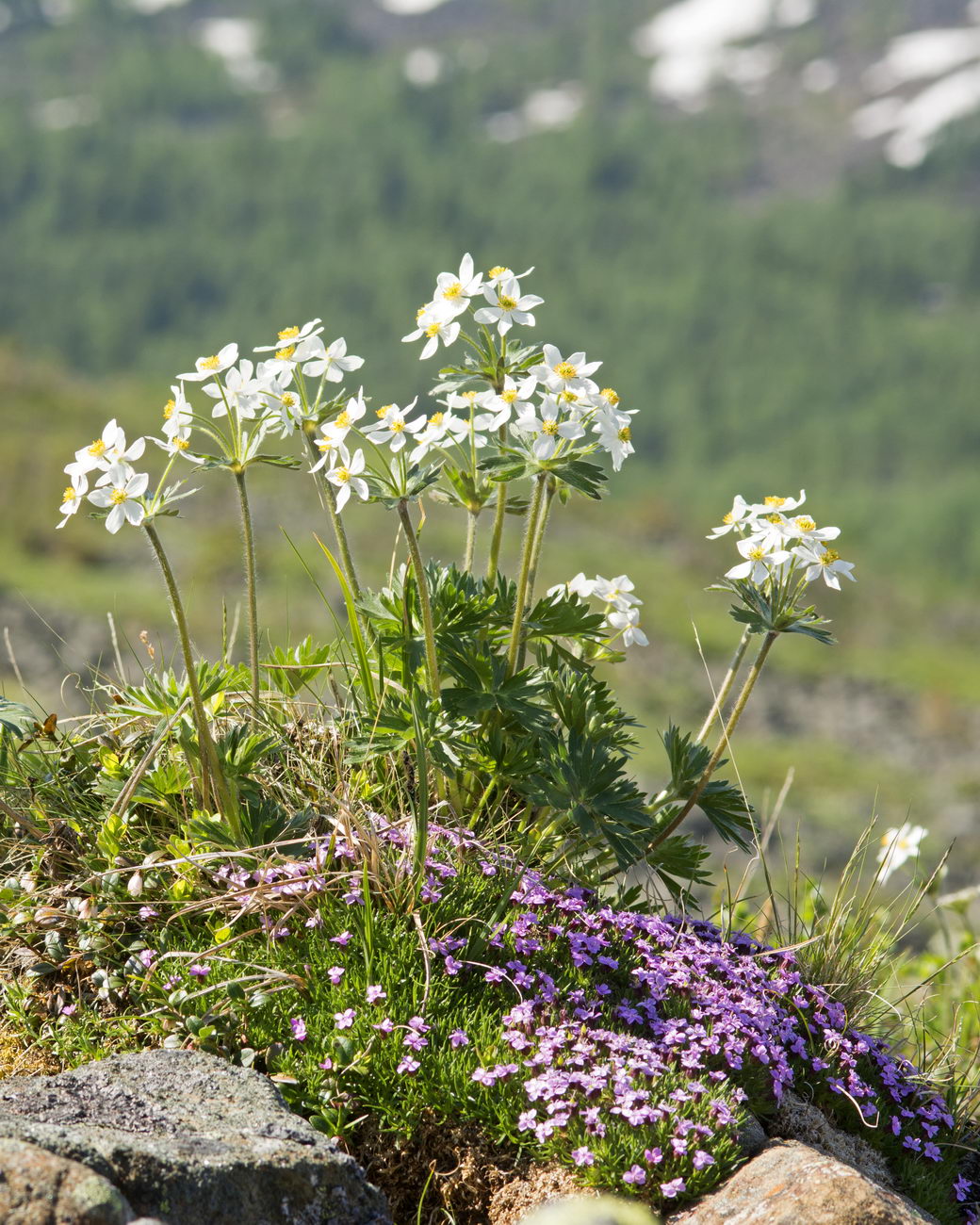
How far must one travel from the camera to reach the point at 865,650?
2181 inches

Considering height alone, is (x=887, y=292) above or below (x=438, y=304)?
above

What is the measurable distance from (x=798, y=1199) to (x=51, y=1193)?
5.46 ft

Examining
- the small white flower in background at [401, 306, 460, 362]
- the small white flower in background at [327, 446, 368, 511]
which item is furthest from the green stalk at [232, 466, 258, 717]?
the small white flower in background at [401, 306, 460, 362]

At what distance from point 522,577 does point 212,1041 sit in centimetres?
159

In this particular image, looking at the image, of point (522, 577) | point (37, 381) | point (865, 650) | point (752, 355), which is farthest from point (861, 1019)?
point (752, 355)

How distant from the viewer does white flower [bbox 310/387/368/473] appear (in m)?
3.28

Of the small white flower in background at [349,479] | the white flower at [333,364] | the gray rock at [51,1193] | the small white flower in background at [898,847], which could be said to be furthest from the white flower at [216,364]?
the small white flower in background at [898,847]

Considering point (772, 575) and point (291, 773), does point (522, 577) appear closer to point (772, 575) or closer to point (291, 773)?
point (772, 575)

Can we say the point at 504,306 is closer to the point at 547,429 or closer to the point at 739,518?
the point at 547,429

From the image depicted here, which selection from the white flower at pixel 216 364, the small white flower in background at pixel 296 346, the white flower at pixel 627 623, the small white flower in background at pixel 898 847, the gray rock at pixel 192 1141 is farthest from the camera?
the small white flower in background at pixel 898 847

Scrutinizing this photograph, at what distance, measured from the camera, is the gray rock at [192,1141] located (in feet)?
8.01

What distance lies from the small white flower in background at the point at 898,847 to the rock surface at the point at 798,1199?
160cm

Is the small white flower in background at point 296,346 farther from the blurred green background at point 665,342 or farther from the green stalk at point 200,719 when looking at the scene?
the blurred green background at point 665,342

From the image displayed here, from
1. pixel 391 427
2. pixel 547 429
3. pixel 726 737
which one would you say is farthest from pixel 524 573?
pixel 726 737
